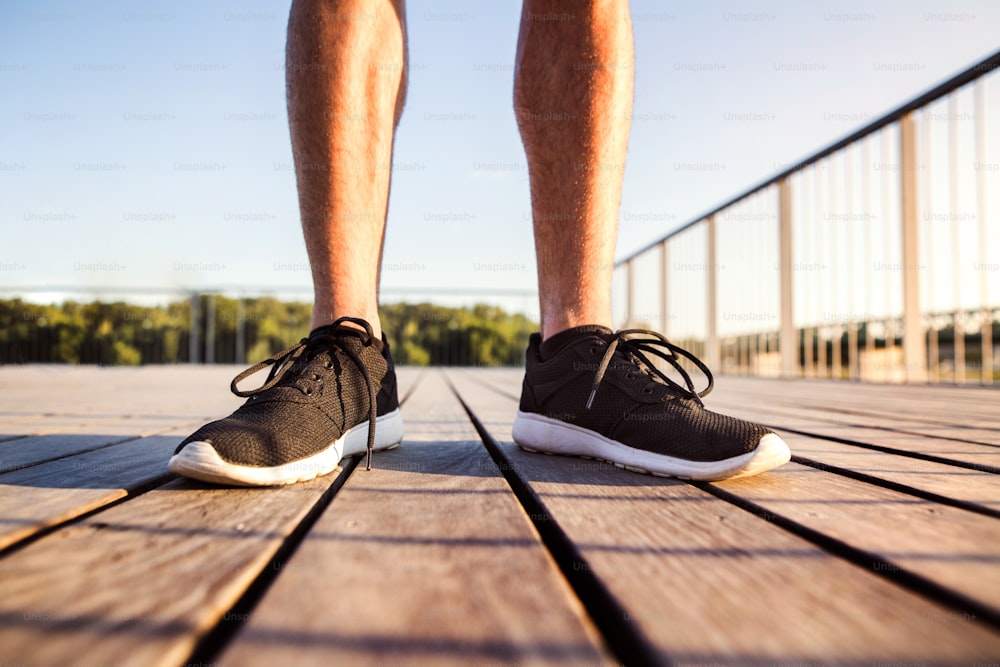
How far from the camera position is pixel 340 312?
87 centimetres

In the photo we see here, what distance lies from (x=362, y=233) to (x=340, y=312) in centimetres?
14

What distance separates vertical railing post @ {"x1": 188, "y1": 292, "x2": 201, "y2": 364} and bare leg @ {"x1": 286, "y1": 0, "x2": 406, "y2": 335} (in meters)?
8.26

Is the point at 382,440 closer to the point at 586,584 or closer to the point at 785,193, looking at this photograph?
the point at 586,584

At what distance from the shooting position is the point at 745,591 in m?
0.34

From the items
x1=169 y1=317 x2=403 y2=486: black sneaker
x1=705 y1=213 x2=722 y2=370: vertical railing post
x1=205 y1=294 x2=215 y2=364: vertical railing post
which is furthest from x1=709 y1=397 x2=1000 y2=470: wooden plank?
x1=205 y1=294 x2=215 y2=364: vertical railing post

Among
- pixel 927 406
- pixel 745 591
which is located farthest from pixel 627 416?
pixel 927 406

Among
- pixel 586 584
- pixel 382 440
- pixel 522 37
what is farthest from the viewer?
pixel 522 37

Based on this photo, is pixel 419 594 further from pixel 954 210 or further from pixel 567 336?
pixel 954 210

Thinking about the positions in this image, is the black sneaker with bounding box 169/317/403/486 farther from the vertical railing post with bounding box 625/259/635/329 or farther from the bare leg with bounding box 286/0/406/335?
the vertical railing post with bounding box 625/259/635/329

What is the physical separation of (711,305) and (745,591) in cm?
447

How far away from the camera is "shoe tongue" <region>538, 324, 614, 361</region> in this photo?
2.82 feet

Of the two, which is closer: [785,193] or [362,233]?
[362,233]

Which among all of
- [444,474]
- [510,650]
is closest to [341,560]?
[510,650]

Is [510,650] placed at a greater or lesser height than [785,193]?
lesser
